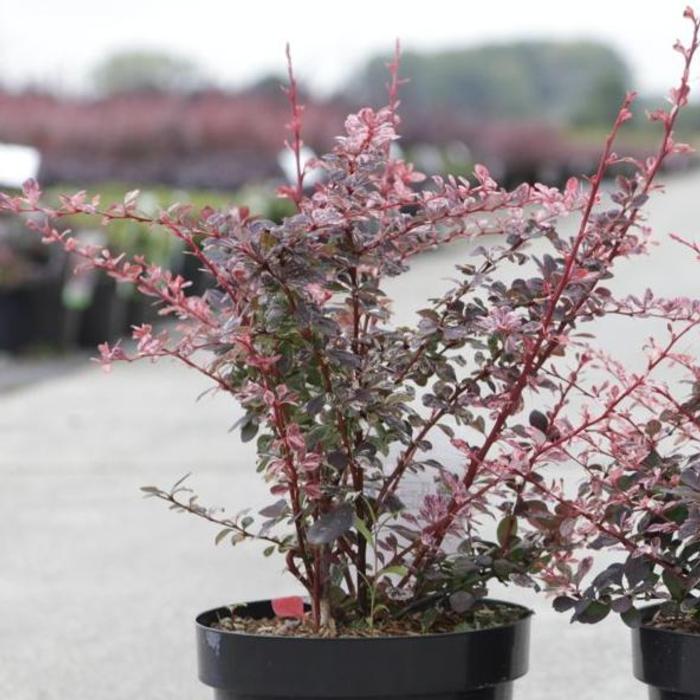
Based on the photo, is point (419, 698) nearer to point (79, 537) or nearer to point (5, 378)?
point (79, 537)

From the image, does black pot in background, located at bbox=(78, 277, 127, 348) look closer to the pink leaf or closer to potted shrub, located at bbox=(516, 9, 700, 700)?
the pink leaf

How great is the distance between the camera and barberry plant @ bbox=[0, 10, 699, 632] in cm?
237

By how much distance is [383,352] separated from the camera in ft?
8.13

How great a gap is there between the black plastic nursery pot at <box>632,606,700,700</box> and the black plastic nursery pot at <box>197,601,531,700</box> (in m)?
0.19

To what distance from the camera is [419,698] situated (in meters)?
2.30

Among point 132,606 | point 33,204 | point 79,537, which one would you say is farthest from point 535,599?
point 33,204

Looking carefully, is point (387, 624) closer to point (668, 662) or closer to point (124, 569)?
point (668, 662)

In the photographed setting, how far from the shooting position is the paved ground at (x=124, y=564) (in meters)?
4.07

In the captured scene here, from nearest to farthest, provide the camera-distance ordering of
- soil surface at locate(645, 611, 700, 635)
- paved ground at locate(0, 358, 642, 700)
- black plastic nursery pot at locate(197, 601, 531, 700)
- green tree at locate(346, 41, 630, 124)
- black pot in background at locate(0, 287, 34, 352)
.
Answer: black plastic nursery pot at locate(197, 601, 531, 700) → soil surface at locate(645, 611, 700, 635) → paved ground at locate(0, 358, 642, 700) → black pot in background at locate(0, 287, 34, 352) → green tree at locate(346, 41, 630, 124)

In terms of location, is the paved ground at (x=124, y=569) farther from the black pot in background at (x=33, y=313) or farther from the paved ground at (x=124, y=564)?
the black pot in background at (x=33, y=313)

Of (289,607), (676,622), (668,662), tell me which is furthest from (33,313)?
(668,662)

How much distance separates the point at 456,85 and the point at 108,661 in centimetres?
8715

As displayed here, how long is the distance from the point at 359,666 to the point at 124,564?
327 cm

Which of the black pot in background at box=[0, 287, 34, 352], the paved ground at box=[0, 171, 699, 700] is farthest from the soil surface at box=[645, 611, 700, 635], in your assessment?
the black pot in background at box=[0, 287, 34, 352]
